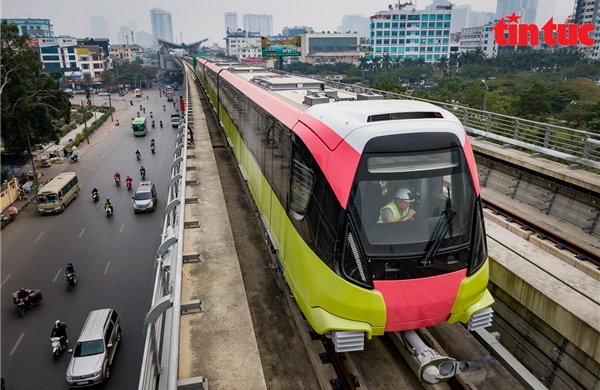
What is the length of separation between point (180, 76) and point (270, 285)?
12891 centimetres

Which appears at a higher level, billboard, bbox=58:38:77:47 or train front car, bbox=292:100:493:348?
billboard, bbox=58:38:77:47

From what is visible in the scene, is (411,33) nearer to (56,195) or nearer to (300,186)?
(56,195)

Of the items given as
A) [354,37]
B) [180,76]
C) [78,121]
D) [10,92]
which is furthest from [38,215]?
[354,37]

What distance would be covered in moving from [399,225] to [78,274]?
60.7 ft

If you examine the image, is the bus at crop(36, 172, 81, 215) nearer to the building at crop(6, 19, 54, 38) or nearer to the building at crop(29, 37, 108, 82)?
the building at crop(29, 37, 108, 82)

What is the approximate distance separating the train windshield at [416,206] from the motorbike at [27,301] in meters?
16.6

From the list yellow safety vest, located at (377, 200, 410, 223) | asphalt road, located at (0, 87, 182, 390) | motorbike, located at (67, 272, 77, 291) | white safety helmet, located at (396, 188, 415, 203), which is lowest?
asphalt road, located at (0, 87, 182, 390)

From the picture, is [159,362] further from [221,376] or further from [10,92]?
[10,92]

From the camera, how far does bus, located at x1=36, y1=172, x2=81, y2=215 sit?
A: 27.4 m

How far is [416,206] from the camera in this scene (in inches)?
219

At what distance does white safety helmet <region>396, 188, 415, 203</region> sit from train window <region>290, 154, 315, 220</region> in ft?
3.83

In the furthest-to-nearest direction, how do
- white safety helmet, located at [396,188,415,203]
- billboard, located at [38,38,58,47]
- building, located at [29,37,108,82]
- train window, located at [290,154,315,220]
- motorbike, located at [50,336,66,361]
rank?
1. billboard, located at [38,38,58,47]
2. building, located at [29,37,108,82]
3. motorbike, located at [50,336,66,361]
4. train window, located at [290,154,315,220]
5. white safety helmet, located at [396,188,415,203]

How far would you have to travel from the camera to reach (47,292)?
61.3 feet

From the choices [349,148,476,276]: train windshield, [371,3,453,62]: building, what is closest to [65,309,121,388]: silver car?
[349,148,476,276]: train windshield
